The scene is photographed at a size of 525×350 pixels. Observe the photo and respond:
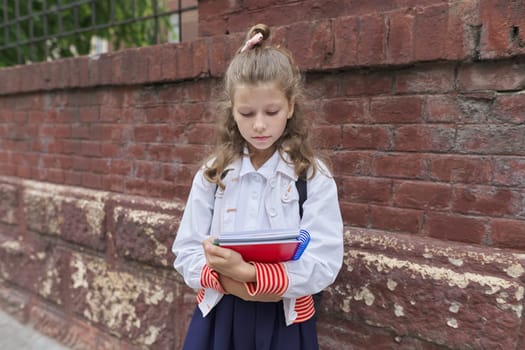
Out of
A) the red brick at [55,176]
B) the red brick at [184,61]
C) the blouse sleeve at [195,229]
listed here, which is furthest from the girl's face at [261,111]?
the red brick at [55,176]

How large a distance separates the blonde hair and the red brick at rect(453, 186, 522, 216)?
604 mm

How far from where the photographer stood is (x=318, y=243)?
1.36 m

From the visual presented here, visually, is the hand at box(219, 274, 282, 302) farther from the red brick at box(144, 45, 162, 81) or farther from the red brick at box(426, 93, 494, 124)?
the red brick at box(144, 45, 162, 81)

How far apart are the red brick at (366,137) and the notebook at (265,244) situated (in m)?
0.70

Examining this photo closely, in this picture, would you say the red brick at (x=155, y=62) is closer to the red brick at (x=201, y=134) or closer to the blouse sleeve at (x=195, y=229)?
the red brick at (x=201, y=134)

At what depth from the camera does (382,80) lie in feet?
5.74

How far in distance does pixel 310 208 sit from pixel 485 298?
738mm

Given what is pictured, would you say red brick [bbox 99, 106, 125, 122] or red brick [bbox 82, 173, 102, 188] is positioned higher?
red brick [bbox 99, 106, 125, 122]

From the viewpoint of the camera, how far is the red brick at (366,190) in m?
1.77

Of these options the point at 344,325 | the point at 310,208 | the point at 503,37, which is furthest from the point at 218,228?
the point at 503,37

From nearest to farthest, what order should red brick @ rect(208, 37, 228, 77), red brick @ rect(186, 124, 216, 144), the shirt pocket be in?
the shirt pocket
red brick @ rect(208, 37, 228, 77)
red brick @ rect(186, 124, 216, 144)

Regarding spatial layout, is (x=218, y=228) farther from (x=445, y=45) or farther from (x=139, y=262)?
(x=139, y=262)

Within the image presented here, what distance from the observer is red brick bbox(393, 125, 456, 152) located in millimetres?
1626

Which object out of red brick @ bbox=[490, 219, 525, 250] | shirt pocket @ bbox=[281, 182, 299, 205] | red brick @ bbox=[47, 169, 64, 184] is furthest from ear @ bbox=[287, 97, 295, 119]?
red brick @ bbox=[47, 169, 64, 184]
